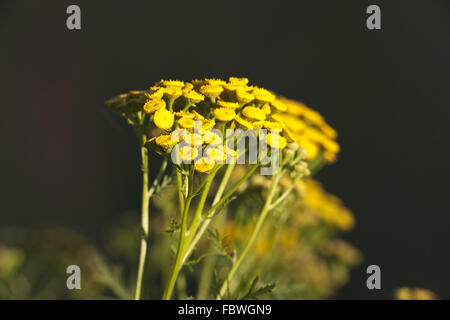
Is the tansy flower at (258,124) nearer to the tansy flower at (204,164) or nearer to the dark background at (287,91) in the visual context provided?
the tansy flower at (204,164)

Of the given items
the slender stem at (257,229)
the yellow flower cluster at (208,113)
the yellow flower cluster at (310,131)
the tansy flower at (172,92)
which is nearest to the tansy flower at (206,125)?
the yellow flower cluster at (208,113)

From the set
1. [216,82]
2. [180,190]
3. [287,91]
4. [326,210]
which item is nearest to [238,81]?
[216,82]

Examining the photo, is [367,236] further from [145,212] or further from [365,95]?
[145,212]

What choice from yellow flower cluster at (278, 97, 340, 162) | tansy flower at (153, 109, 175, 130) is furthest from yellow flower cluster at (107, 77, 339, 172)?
yellow flower cluster at (278, 97, 340, 162)

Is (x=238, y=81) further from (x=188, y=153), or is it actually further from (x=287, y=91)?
(x=287, y=91)
